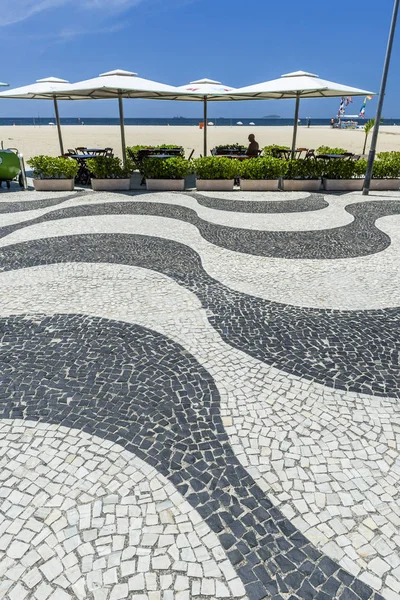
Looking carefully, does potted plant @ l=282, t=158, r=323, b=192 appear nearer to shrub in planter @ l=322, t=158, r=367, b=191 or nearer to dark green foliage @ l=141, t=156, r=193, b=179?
shrub in planter @ l=322, t=158, r=367, b=191

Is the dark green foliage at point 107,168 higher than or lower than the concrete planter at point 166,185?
higher

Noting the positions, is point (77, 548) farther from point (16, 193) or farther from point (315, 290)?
point (16, 193)

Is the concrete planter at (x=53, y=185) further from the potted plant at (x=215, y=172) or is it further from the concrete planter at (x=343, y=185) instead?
the concrete planter at (x=343, y=185)

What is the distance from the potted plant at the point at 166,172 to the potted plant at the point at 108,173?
62cm

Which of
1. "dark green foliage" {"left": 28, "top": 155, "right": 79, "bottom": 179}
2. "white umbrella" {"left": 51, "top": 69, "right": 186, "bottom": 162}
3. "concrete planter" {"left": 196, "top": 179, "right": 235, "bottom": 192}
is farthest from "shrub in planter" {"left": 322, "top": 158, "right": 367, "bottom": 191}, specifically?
"dark green foliage" {"left": 28, "top": 155, "right": 79, "bottom": 179}

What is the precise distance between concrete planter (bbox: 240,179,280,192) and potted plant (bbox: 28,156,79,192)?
17.4 ft

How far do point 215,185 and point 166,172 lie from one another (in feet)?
Answer: 5.24

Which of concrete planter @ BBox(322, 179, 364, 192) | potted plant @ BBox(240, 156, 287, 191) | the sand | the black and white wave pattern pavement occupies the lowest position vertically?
the black and white wave pattern pavement

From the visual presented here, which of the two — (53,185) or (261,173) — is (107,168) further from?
(261,173)

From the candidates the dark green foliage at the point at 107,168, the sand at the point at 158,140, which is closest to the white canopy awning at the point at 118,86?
the dark green foliage at the point at 107,168

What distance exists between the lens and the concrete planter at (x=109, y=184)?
12.3 meters

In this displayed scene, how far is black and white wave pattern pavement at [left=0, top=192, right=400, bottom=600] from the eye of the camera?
2.07 m

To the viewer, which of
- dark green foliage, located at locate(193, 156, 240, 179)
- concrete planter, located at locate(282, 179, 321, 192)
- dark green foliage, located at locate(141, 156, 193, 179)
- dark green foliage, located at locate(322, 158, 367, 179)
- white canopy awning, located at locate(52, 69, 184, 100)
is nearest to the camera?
white canopy awning, located at locate(52, 69, 184, 100)

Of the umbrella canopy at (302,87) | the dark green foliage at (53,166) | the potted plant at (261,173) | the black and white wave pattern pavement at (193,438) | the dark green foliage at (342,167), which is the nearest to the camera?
the black and white wave pattern pavement at (193,438)
